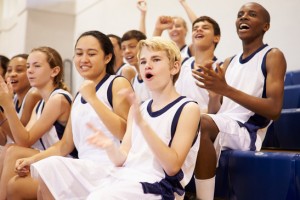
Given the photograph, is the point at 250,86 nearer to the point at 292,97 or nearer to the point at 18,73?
the point at 292,97

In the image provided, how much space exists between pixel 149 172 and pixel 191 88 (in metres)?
1.37

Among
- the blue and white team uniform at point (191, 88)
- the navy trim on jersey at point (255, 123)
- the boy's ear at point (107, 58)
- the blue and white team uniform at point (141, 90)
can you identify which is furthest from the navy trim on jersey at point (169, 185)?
the blue and white team uniform at point (141, 90)

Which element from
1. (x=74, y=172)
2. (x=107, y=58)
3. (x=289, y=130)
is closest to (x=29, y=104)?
(x=107, y=58)

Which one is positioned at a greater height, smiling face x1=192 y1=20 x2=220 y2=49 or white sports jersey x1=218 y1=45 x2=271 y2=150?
smiling face x1=192 y1=20 x2=220 y2=49

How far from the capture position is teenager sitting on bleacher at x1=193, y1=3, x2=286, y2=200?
1.91 metres

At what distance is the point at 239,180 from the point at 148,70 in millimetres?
656

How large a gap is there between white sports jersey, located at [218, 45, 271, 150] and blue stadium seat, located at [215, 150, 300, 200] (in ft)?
0.78

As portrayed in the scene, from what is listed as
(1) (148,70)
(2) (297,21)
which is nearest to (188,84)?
(2) (297,21)

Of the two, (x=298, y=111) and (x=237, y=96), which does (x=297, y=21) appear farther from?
(x=237, y=96)

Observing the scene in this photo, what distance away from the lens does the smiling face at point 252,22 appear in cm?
234

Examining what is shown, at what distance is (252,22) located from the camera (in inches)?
92.0

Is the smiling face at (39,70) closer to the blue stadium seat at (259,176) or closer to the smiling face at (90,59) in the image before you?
the smiling face at (90,59)

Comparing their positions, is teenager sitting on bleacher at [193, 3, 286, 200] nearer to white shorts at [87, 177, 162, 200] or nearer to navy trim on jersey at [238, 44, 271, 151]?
navy trim on jersey at [238, 44, 271, 151]

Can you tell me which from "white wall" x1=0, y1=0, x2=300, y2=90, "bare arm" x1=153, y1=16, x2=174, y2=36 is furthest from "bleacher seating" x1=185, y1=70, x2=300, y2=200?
"bare arm" x1=153, y1=16, x2=174, y2=36
